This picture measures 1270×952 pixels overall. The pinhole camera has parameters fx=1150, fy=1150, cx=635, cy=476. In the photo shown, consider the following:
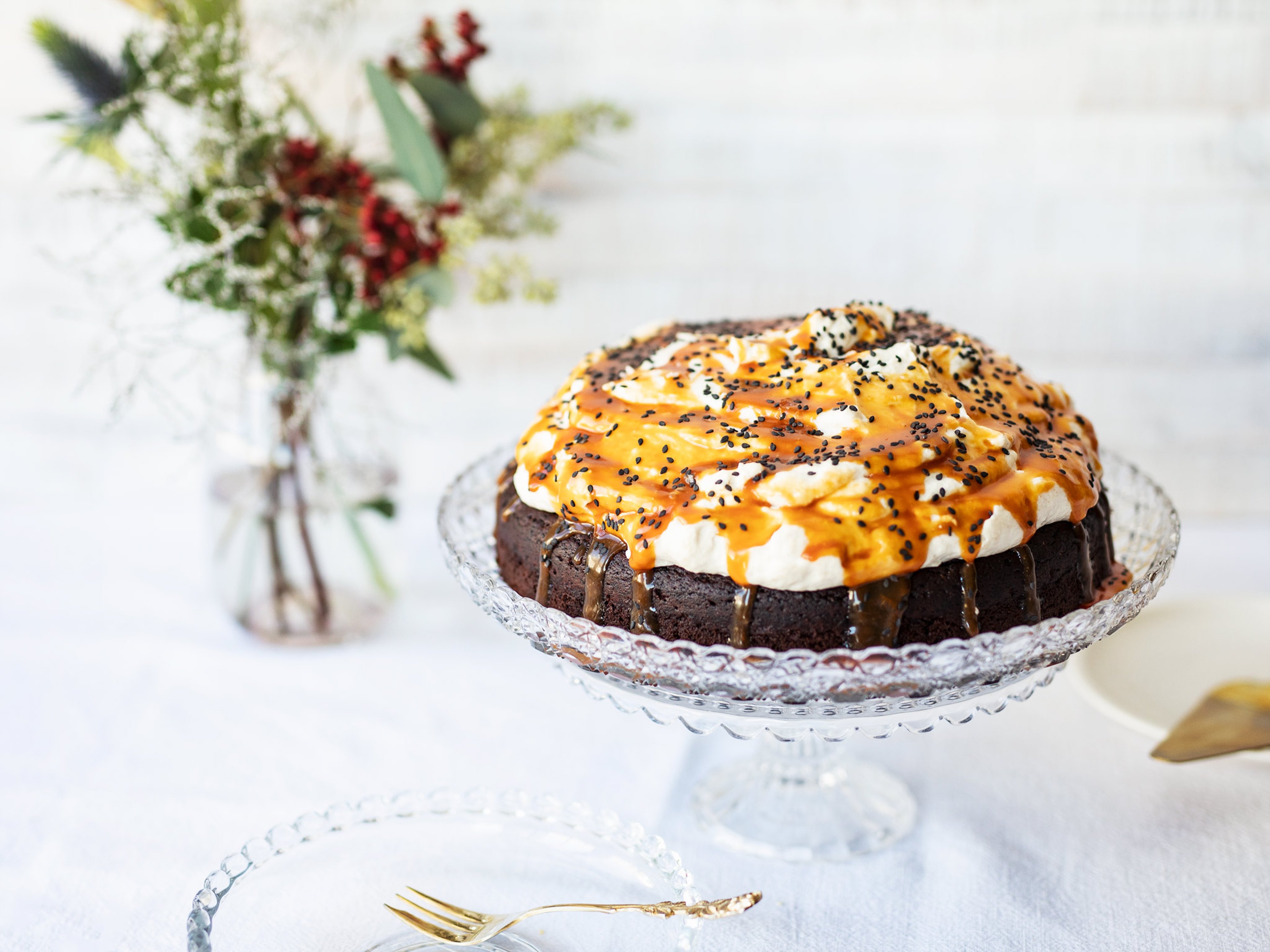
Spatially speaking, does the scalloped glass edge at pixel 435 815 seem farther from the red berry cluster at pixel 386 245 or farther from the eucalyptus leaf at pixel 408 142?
the eucalyptus leaf at pixel 408 142

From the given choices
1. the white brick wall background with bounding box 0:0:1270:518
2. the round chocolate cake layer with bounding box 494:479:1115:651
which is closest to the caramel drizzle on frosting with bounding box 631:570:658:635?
the round chocolate cake layer with bounding box 494:479:1115:651

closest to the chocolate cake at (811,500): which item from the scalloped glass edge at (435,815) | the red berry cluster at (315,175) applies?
the scalloped glass edge at (435,815)

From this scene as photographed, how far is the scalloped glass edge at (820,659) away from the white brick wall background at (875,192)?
4.69 feet

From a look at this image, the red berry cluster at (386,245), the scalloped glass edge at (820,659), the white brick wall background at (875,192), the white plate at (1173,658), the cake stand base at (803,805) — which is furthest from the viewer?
the white brick wall background at (875,192)

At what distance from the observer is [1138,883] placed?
1.60 m

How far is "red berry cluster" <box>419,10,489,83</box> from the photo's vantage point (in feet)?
7.00

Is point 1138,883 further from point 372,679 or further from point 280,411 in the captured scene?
point 280,411

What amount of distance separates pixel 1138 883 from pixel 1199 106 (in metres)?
1.92

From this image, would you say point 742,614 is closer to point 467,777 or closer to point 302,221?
point 467,777

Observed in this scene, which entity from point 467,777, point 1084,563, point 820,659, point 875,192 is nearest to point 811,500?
point 820,659

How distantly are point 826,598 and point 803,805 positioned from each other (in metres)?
0.53

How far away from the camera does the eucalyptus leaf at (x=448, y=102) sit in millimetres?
2137

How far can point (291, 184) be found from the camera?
2.08 m

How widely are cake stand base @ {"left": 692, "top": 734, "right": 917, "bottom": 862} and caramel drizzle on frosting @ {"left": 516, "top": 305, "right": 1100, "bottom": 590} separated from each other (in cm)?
51
